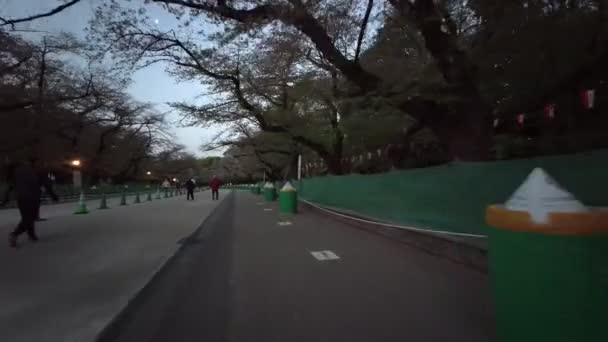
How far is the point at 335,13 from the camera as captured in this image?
409 inches

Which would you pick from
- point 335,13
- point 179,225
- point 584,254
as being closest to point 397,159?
point 335,13

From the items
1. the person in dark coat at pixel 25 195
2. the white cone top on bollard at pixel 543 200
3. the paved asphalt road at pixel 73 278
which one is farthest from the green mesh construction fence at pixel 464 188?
the person in dark coat at pixel 25 195

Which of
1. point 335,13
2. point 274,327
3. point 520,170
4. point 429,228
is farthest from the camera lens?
point 335,13

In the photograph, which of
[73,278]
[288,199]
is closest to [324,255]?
[73,278]

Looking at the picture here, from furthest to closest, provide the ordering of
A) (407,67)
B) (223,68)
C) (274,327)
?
(223,68) → (407,67) → (274,327)

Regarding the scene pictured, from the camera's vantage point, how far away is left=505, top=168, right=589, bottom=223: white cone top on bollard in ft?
7.58

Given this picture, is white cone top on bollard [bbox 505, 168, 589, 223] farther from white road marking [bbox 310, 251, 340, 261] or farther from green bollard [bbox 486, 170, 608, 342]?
white road marking [bbox 310, 251, 340, 261]

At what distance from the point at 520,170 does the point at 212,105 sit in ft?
66.3

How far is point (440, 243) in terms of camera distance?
6.91 metres

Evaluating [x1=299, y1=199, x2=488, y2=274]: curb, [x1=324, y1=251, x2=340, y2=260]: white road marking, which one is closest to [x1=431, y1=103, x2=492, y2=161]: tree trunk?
[x1=299, y1=199, x2=488, y2=274]: curb

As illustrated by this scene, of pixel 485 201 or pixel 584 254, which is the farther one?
pixel 485 201

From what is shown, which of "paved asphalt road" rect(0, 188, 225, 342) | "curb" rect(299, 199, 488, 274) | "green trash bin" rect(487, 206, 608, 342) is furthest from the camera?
"curb" rect(299, 199, 488, 274)

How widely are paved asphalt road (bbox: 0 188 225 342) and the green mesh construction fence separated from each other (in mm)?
4936

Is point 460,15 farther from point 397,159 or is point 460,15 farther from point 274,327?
point 274,327
